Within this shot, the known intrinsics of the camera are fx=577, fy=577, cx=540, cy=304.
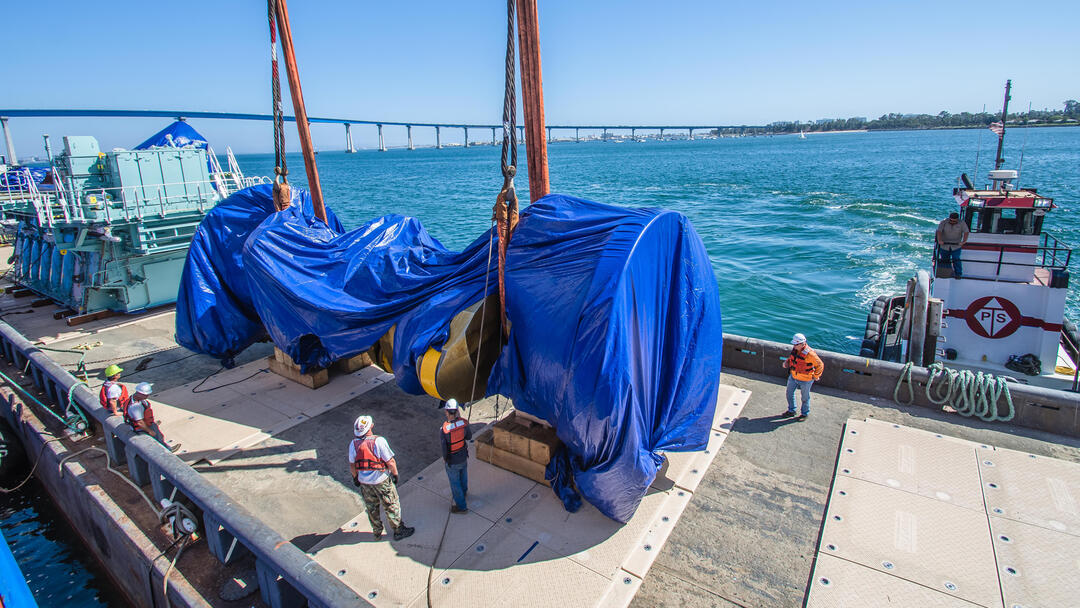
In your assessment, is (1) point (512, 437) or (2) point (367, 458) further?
(1) point (512, 437)

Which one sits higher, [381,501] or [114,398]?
[114,398]

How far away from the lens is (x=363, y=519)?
6570mm

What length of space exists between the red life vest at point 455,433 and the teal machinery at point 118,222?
1345cm

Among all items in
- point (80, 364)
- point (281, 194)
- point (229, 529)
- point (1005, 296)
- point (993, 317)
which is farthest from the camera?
point (993, 317)

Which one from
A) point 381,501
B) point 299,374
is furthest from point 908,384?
point 299,374

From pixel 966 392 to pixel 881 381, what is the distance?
1.04 metres

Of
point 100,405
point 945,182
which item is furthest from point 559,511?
point 945,182

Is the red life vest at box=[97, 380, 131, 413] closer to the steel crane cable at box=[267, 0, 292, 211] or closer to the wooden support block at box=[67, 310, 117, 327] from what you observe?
the steel crane cable at box=[267, 0, 292, 211]

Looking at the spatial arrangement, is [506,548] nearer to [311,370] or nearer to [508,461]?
[508,461]

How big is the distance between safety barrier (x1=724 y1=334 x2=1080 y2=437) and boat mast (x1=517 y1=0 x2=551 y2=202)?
4.74 metres

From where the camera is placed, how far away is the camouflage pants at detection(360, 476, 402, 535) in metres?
5.89

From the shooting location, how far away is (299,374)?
10.3m

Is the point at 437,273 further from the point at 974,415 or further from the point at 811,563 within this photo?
the point at 974,415

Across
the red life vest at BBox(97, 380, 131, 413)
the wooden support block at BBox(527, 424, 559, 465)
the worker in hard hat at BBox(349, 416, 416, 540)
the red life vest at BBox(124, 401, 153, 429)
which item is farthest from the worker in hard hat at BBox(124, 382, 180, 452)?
the wooden support block at BBox(527, 424, 559, 465)
